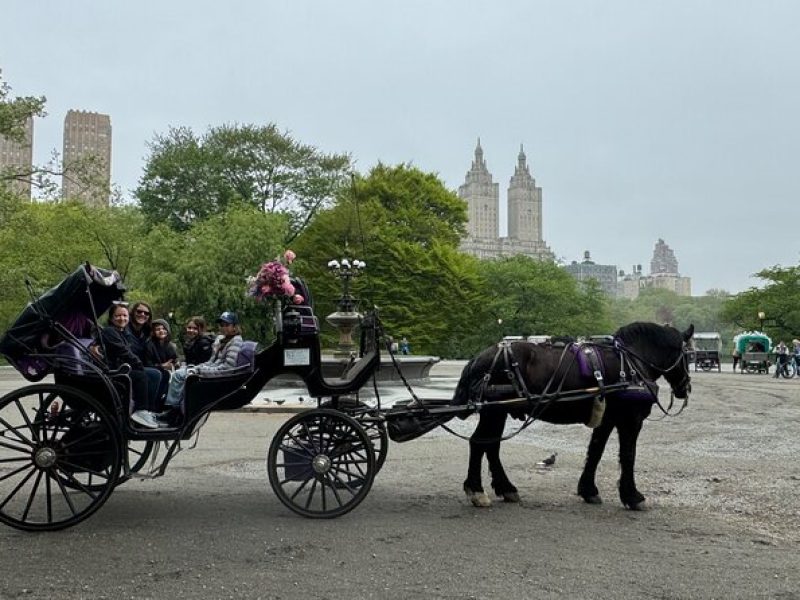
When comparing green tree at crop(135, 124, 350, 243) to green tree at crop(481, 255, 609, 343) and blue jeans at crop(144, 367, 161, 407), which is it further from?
blue jeans at crop(144, 367, 161, 407)

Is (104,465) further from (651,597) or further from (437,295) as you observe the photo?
(437,295)

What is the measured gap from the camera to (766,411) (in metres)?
17.2

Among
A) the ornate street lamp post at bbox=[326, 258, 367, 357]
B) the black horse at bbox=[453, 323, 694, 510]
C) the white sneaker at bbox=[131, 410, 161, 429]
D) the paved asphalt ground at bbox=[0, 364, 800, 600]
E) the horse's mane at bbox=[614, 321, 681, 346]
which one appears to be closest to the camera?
the paved asphalt ground at bbox=[0, 364, 800, 600]

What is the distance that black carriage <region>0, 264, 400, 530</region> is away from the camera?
19.8ft

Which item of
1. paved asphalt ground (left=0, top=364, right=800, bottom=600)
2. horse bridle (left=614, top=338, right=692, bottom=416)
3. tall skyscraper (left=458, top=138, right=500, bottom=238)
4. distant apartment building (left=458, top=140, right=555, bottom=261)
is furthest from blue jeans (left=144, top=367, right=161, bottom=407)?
tall skyscraper (left=458, top=138, right=500, bottom=238)

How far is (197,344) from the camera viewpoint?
9.05 m

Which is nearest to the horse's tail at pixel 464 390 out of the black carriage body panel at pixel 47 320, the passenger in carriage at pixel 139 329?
the passenger in carriage at pixel 139 329

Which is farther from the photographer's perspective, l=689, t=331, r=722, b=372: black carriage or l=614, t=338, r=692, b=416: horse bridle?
l=689, t=331, r=722, b=372: black carriage

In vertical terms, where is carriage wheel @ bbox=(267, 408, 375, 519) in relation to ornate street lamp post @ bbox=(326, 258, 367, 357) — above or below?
below

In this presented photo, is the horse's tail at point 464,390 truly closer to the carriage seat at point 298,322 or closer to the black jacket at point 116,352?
the carriage seat at point 298,322

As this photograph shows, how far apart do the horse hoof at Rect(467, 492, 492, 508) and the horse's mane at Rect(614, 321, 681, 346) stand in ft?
7.41

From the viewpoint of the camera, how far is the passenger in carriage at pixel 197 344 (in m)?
8.93

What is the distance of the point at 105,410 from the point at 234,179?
143 ft

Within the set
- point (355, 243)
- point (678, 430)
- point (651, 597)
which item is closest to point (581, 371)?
point (651, 597)
